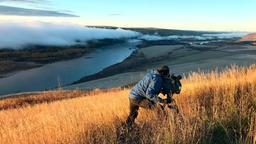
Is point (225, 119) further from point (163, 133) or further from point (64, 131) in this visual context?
point (64, 131)

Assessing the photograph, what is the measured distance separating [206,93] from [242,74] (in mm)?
2834

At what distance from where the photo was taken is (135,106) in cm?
767

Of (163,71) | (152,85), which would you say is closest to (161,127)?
(152,85)

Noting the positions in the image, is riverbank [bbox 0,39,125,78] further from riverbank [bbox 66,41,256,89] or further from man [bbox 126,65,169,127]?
man [bbox 126,65,169,127]

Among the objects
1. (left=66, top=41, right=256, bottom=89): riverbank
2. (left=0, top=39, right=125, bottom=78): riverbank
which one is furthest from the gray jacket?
(left=0, top=39, right=125, bottom=78): riverbank

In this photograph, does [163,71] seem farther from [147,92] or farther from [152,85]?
[147,92]

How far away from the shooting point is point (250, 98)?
805 cm

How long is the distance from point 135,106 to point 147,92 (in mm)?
646

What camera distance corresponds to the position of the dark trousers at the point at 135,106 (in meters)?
7.35

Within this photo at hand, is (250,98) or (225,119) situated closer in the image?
(225,119)

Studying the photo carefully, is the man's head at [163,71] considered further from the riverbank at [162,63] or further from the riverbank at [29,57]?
the riverbank at [29,57]

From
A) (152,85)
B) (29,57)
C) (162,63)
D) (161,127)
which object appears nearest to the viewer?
(161,127)

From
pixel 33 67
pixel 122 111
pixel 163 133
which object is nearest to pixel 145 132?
pixel 163 133

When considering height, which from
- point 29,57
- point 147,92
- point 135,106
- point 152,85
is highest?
point 152,85
